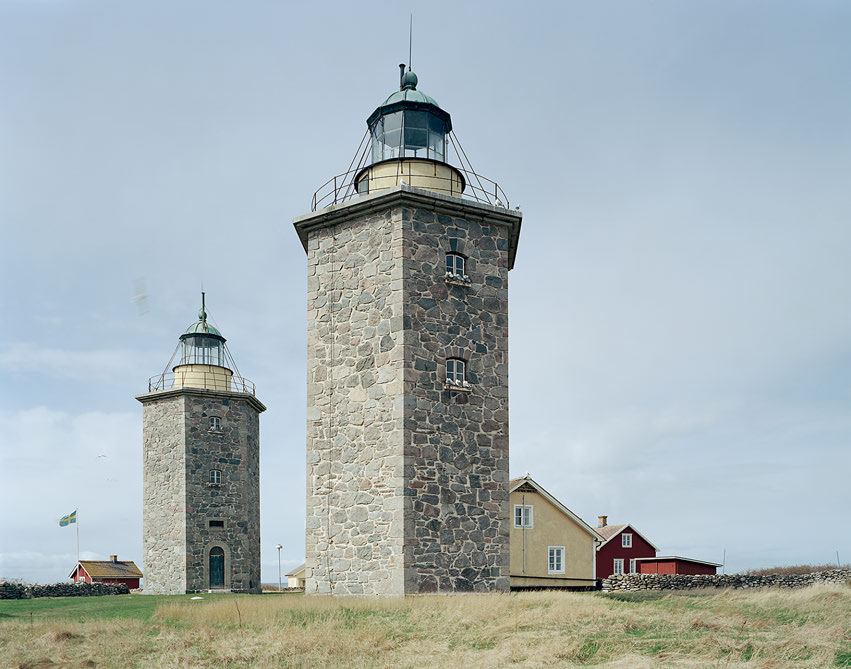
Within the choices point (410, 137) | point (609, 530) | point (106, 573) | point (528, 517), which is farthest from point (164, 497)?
point (609, 530)

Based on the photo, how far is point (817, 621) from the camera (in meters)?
14.8

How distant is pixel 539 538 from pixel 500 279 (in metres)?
12.1

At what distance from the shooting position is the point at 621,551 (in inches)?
1561

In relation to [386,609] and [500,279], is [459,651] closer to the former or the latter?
[386,609]

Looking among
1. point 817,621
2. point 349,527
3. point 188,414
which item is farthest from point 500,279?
point 188,414

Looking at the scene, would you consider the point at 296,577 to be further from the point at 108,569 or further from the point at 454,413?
the point at 454,413

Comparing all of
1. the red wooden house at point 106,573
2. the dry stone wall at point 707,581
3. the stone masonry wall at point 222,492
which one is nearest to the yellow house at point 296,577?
the red wooden house at point 106,573

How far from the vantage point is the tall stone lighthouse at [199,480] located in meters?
Result: 33.6

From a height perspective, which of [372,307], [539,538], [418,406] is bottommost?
[539,538]

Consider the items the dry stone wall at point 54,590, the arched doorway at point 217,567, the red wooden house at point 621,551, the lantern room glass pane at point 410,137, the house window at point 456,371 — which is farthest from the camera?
the red wooden house at point 621,551

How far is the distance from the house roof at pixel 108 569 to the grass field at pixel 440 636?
119 feet

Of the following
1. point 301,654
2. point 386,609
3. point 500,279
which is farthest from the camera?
point 500,279

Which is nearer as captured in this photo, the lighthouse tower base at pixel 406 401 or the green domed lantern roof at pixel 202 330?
the lighthouse tower base at pixel 406 401

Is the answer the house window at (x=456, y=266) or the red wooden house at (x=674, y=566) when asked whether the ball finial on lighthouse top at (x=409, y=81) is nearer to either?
the house window at (x=456, y=266)
